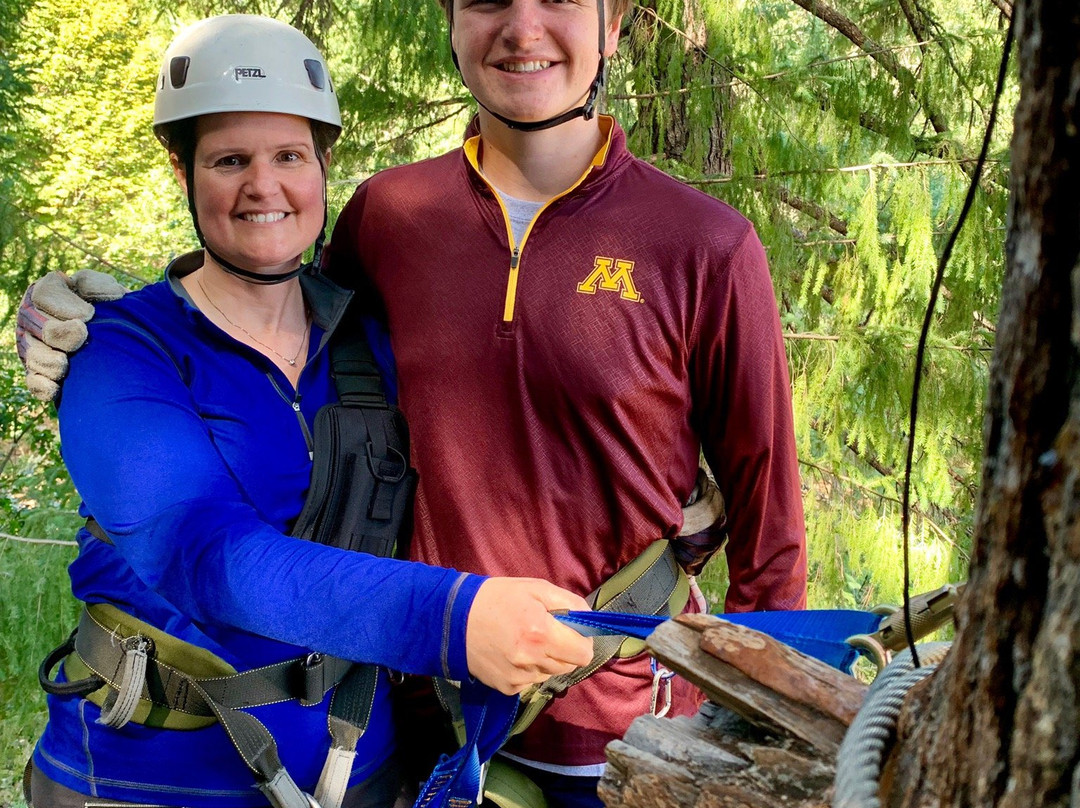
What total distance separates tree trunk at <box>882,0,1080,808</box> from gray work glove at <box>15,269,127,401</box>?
5.43 feet

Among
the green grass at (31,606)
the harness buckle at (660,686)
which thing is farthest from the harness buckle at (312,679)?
the green grass at (31,606)

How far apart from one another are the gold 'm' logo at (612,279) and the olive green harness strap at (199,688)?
3.17 feet

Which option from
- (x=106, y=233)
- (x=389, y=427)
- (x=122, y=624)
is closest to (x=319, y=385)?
(x=389, y=427)

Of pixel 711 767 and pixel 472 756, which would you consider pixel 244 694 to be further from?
pixel 711 767

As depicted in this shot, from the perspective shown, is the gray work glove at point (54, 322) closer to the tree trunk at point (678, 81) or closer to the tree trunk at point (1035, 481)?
the tree trunk at point (1035, 481)

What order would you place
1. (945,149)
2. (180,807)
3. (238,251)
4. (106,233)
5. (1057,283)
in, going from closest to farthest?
(1057,283) → (180,807) → (238,251) → (945,149) → (106,233)

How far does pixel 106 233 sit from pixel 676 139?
16.7 meters

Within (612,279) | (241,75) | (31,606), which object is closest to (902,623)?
(612,279)

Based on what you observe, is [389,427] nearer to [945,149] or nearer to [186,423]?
[186,423]

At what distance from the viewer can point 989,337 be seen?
4516 mm

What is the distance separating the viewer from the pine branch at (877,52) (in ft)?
14.1

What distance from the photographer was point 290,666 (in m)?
1.94

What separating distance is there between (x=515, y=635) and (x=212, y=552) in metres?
0.51

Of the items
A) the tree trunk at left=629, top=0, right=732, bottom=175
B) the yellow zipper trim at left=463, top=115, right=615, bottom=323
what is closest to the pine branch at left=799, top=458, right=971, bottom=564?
the tree trunk at left=629, top=0, right=732, bottom=175
